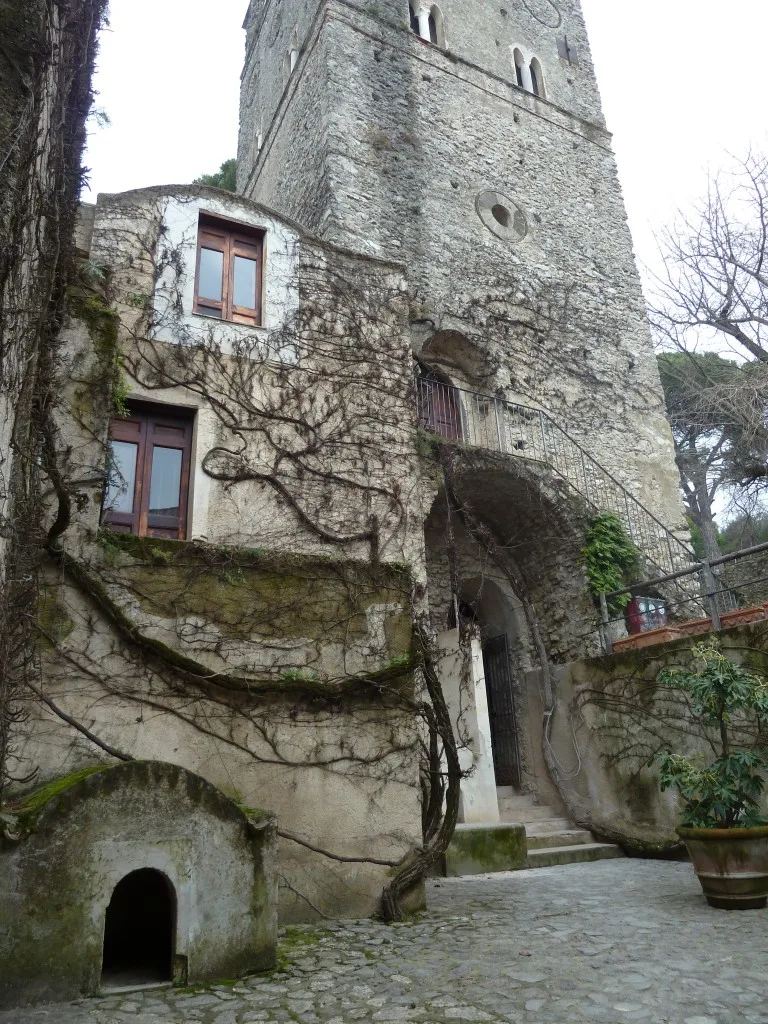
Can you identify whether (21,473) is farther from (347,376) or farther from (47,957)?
(347,376)

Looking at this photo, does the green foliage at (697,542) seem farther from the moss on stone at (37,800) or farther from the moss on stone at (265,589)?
the moss on stone at (37,800)

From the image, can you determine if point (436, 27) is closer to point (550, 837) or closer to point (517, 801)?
point (517, 801)

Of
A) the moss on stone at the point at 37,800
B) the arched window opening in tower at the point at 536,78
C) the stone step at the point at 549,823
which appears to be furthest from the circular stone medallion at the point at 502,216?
the moss on stone at the point at 37,800

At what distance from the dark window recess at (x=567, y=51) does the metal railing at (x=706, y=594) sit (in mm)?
12127

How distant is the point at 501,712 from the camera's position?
10969 mm

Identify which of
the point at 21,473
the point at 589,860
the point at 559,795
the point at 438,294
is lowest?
the point at 589,860

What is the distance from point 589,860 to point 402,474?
15.8ft

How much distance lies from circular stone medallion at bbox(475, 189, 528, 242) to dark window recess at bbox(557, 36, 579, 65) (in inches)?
230

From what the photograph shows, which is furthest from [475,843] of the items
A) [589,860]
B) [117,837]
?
[117,837]

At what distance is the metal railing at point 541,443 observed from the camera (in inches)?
456

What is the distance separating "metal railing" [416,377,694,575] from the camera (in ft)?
38.0

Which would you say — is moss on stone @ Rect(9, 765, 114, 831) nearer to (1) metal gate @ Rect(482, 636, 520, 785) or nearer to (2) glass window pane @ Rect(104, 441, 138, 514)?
(2) glass window pane @ Rect(104, 441, 138, 514)

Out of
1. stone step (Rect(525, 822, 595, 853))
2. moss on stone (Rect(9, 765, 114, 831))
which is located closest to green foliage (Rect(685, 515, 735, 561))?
stone step (Rect(525, 822, 595, 853))

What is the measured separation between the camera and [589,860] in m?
8.12
